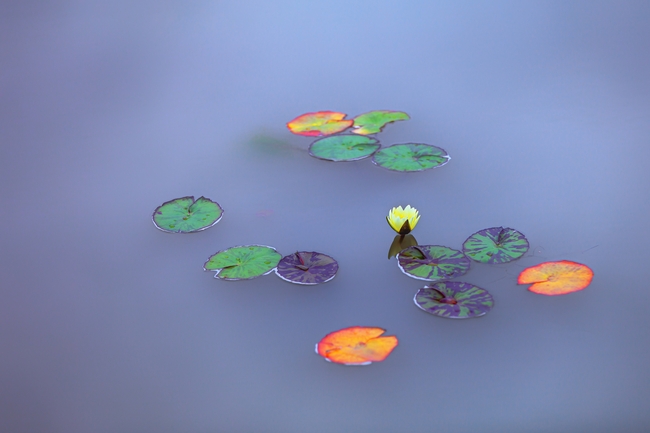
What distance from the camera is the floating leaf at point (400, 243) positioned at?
140cm

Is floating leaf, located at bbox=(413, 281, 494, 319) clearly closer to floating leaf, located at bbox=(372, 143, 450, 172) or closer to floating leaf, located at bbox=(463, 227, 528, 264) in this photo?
floating leaf, located at bbox=(463, 227, 528, 264)

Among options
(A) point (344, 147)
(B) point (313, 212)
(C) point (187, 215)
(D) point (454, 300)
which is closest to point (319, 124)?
(A) point (344, 147)

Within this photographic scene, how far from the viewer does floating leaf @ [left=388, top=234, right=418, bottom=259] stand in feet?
4.58

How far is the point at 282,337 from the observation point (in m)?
1.21

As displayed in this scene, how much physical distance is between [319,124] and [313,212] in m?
0.48

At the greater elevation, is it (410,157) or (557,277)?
(410,157)

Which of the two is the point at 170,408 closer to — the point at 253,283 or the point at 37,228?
the point at 253,283

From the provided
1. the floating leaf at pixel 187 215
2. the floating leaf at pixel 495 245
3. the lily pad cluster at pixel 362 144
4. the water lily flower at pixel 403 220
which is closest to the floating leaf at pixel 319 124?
the lily pad cluster at pixel 362 144

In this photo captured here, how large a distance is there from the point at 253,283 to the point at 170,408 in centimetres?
34

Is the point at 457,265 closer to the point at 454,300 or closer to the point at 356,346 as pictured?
the point at 454,300

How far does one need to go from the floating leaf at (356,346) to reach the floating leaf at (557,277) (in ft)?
1.14

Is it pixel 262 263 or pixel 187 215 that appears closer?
pixel 262 263

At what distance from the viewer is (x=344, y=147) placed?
1798 millimetres

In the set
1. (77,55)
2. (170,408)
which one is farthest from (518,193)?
(77,55)
